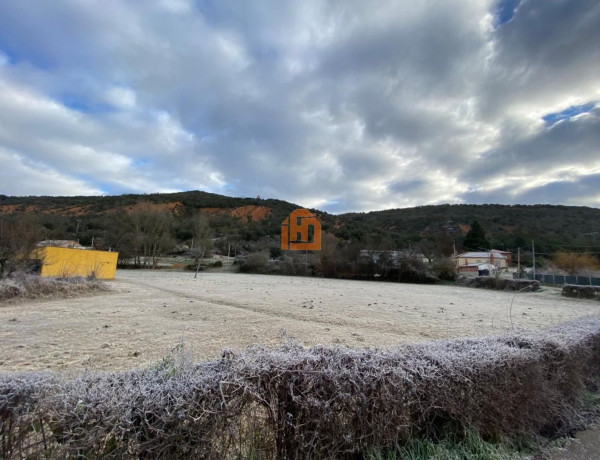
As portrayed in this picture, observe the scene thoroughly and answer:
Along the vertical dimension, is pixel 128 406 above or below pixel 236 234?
below

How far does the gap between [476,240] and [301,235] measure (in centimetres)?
2519

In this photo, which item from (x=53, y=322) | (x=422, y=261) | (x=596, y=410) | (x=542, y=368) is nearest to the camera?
(x=542, y=368)

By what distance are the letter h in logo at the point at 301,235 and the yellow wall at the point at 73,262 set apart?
2144 centimetres

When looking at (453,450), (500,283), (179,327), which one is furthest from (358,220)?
(453,450)

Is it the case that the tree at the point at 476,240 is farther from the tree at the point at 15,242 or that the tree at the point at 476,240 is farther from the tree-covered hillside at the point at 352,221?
the tree at the point at 15,242

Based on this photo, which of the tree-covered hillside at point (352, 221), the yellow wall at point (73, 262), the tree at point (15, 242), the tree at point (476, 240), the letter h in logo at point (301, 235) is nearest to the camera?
the tree at point (15, 242)

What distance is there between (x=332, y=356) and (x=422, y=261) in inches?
1121

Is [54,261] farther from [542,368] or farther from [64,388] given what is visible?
[542,368]

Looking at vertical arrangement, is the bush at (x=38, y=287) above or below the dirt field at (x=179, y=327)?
above

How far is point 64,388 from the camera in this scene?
1.53 meters

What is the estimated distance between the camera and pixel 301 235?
135 ft

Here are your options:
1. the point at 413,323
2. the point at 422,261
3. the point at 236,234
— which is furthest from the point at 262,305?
the point at 236,234

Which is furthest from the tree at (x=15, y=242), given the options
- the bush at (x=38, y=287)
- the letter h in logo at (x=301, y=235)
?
the letter h in logo at (x=301, y=235)

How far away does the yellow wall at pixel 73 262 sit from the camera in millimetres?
13555
